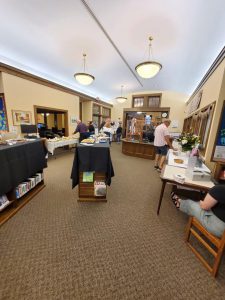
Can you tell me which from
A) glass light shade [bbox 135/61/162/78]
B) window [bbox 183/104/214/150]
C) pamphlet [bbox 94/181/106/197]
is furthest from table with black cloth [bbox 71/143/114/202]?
window [bbox 183/104/214/150]

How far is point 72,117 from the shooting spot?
6.78m

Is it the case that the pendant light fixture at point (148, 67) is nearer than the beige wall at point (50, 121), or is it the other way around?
the pendant light fixture at point (148, 67)

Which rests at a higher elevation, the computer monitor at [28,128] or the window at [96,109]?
the window at [96,109]

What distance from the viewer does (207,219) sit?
143cm

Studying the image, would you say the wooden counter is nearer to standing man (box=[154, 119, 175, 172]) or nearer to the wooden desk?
standing man (box=[154, 119, 175, 172])

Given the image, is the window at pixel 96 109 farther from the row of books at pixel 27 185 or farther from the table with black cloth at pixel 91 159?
the table with black cloth at pixel 91 159

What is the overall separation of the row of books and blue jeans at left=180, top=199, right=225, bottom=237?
2.66 m

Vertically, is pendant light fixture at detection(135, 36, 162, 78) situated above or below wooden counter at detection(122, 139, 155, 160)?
above

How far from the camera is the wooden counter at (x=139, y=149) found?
18.2ft

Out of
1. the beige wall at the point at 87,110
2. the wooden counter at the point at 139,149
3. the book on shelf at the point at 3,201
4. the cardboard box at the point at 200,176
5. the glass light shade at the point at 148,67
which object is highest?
the glass light shade at the point at 148,67

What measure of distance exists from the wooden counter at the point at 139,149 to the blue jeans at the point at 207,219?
394cm

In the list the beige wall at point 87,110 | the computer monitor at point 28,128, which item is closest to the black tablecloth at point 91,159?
the computer monitor at point 28,128

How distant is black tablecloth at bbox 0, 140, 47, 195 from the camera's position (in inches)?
74.1

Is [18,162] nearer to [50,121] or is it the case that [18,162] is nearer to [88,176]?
[88,176]
